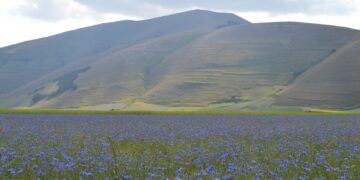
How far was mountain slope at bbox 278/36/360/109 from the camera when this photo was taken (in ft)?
325

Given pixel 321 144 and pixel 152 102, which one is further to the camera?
pixel 152 102

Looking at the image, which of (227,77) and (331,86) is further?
(227,77)

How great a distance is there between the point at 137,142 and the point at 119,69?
6333 inches

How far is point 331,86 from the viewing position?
110 metres

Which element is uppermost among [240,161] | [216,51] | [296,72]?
[216,51]

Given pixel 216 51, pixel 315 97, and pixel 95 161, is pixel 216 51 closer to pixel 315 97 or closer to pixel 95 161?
pixel 315 97

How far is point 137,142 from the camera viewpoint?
15.1m

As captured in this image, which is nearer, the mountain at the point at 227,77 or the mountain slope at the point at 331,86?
the mountain slope at the point at 331,86

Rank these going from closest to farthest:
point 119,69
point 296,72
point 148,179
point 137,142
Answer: point 148,179 → point 137,142 → point 296,72 → point 119,69

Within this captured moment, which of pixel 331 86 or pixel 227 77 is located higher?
pixel 227 77

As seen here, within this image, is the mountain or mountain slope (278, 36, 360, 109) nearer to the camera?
mountain slope (278, 36, 360, 109)

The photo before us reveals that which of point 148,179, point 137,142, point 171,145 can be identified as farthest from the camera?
point 137,142

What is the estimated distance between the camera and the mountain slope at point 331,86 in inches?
3905

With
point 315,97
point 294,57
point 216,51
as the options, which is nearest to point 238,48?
point 216,51
